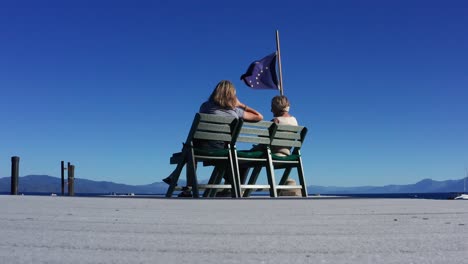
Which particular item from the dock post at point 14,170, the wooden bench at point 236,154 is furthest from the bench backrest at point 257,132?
the dock post at point 14,170

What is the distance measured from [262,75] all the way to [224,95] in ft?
11.1

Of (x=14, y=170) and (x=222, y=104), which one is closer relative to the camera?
(x=222, y=104)

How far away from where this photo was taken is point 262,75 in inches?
381

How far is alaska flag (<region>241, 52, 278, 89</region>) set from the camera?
966 centimetres

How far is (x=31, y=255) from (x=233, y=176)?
184 inches

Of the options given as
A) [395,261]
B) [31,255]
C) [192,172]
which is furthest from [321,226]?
[192,172]

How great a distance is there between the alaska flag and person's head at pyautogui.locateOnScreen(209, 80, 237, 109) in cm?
323

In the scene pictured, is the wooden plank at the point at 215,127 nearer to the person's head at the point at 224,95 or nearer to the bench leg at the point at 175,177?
the person's head at the point at 224,95

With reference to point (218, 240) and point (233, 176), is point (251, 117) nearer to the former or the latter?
point (233, 176)

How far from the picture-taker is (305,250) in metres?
1.55

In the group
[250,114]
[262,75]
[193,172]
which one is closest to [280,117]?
Answer: [250,114]

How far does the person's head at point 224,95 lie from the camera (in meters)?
6.38

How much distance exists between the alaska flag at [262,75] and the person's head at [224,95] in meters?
3.23

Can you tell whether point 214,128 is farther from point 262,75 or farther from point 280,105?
A: point 262,75
